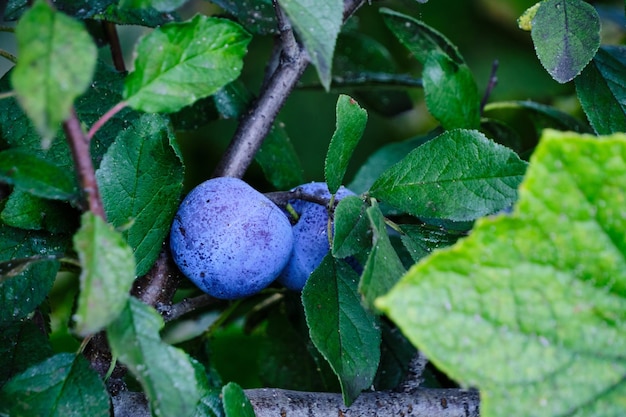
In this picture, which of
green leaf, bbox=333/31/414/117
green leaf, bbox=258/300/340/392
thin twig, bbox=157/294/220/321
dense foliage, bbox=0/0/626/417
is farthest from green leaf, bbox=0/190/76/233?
green leaf, bbox=333/31/414/117

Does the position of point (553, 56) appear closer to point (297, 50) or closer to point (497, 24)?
point (297, 50)

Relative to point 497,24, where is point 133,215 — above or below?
above

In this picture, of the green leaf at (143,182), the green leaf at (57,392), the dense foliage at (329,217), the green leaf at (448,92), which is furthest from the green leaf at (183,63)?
the green leaf at (448,92)

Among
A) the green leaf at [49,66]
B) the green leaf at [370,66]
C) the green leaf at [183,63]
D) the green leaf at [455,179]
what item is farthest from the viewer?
the green leaf at [370,66]

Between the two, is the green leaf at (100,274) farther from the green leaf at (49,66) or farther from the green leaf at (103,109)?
the green leaf at (103,109)

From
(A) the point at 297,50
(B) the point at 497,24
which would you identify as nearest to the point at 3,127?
(A) the point at 297,50

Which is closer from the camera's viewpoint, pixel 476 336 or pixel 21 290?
pixel 476 336
